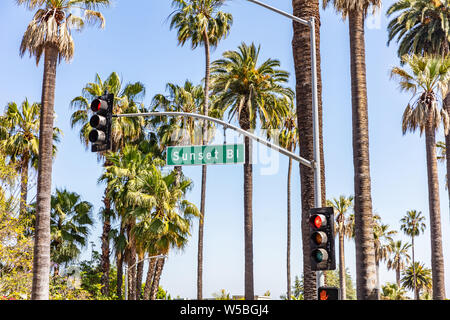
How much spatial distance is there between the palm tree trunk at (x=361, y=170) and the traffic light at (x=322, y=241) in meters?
7.78

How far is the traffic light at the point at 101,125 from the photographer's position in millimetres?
12883

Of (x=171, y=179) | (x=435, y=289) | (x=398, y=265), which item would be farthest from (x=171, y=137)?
(x=398, y=265)

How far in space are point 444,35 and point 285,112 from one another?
37.7 feet

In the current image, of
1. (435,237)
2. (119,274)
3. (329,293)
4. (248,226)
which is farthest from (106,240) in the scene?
(329,293)

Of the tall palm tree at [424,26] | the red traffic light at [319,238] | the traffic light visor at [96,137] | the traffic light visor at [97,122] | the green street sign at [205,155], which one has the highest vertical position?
the tall palm tree at [424,26]

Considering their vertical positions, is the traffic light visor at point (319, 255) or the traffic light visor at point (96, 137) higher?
the traffic light visor at point (96, 137)

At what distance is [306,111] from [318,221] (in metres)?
6.40

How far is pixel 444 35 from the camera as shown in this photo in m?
37.3

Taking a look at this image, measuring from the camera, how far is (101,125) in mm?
13031

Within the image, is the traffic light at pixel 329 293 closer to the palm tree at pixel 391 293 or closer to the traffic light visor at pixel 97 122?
the traffic light visor at pixel 97 122

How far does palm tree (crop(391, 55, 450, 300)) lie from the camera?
1208 inches

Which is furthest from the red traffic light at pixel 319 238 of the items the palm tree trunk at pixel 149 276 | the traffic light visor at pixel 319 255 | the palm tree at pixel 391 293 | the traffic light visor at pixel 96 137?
the palm tree at pixel 391 293

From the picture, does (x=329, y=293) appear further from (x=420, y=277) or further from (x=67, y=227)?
(x=420, y=277)
